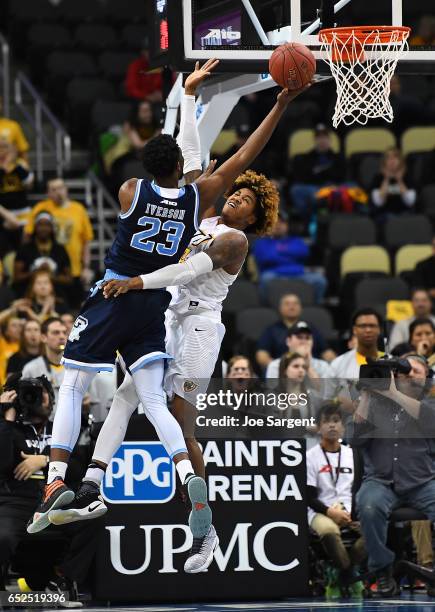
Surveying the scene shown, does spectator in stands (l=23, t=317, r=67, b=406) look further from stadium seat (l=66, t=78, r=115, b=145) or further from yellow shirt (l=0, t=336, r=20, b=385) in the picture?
stadium seat (l=66, t=78, r=115, b=145)

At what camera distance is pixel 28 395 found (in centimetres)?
1076

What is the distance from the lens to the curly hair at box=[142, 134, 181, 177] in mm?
8969

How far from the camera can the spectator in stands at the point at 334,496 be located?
36.9 feet

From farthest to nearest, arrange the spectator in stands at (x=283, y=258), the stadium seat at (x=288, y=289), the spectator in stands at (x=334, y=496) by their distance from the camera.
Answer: the spectator in stands at (x=283, y=258), the stadium seat at (x=288, y=289), the spectator in stands at (x=334, y=496)

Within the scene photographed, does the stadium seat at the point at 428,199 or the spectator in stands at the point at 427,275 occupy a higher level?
the stadium seat at the point at 428,199

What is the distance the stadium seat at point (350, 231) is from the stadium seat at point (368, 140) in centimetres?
216

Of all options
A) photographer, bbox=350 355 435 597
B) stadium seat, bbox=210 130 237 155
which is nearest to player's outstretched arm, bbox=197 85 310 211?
photographer, bbox=350 355 435 597

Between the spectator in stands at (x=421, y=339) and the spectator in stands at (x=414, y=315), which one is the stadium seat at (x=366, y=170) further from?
the spectator in stands at (x=421, y=339)

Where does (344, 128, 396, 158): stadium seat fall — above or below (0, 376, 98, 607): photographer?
above

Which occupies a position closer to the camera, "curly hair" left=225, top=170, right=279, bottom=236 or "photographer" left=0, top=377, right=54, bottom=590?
"curly hair" left=225, top=170, right=279, bottom=236

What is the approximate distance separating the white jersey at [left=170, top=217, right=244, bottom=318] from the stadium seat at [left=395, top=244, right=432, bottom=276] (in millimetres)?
7590

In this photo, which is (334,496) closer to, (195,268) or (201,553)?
(201,553)

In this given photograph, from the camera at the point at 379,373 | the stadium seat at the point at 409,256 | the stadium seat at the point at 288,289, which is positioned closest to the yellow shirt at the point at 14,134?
the stadium seat at the point at 288,289

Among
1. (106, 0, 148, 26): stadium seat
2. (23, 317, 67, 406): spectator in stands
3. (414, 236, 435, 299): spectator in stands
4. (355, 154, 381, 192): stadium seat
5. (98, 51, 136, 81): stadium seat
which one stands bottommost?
(23, 317, 67, 406): spectator in stands
